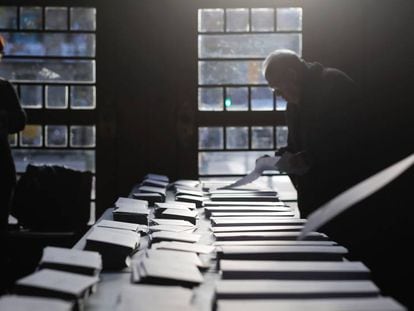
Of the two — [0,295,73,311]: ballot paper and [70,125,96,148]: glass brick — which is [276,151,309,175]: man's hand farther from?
[70,125,96,148]: glass brick

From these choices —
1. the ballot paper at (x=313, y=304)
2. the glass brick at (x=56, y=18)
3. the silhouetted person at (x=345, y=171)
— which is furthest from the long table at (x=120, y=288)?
the glass brick at (x=56, y=18)

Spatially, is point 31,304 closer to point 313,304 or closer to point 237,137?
point 313,304

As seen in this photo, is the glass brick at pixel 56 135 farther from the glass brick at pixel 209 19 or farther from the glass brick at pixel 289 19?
the glass brick at pixel 289 19

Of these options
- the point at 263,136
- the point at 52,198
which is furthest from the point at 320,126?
the point at 52,198

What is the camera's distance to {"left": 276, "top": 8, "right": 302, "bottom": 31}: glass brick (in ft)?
19.2

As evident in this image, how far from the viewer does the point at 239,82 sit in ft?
19.3

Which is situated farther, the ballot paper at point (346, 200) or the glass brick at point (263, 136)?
the glass brick at point (263, 136)

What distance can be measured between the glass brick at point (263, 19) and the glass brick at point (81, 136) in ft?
6.31

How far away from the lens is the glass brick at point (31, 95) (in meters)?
5.80

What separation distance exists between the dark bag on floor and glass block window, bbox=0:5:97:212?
326 millimetres

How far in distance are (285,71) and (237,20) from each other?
2.71m

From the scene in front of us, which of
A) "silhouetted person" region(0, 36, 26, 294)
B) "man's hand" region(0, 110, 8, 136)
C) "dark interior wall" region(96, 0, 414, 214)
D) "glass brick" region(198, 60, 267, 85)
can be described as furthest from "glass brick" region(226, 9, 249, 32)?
"man's hand" region(0, 110, 8, 136)

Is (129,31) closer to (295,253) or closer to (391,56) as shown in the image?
(391,56)

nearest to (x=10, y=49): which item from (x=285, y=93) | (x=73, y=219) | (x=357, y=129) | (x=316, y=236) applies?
(x=73, y=219)
